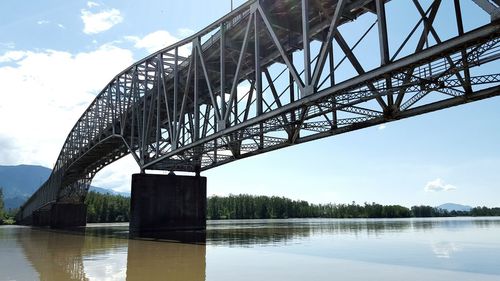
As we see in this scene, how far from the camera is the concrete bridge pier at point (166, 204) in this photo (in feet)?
144

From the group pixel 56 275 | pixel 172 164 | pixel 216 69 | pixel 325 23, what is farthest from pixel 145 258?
pixel 172 164

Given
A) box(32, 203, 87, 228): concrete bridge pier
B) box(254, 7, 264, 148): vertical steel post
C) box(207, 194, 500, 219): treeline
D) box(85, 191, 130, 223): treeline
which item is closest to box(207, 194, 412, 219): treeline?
box(207, 194, 500, 219): treeline

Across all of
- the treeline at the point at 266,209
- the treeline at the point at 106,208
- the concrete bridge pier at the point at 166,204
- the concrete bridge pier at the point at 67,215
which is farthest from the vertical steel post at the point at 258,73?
the treeline at the point at 266,209

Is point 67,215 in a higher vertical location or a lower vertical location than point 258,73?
lower

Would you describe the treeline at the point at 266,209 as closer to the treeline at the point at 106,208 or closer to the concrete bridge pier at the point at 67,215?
the treeline at the point at 106,208

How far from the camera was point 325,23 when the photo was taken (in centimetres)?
2600

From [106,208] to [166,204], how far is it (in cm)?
11421

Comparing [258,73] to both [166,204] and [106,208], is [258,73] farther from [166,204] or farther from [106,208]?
[106,208]

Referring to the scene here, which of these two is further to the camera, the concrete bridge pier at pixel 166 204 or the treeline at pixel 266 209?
the treeline at pixel 266 209

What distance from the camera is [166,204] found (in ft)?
150

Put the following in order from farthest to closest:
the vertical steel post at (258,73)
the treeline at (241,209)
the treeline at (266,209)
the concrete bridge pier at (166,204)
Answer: the treeline at (266,209), the treeline at (241,209), the concrete bridge pier at (166,204), the vertical steel post at (258,73)

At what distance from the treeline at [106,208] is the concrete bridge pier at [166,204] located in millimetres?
106056

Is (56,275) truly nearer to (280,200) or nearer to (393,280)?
(393,280)

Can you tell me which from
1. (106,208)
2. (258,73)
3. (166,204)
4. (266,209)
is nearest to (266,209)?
(266,209)
